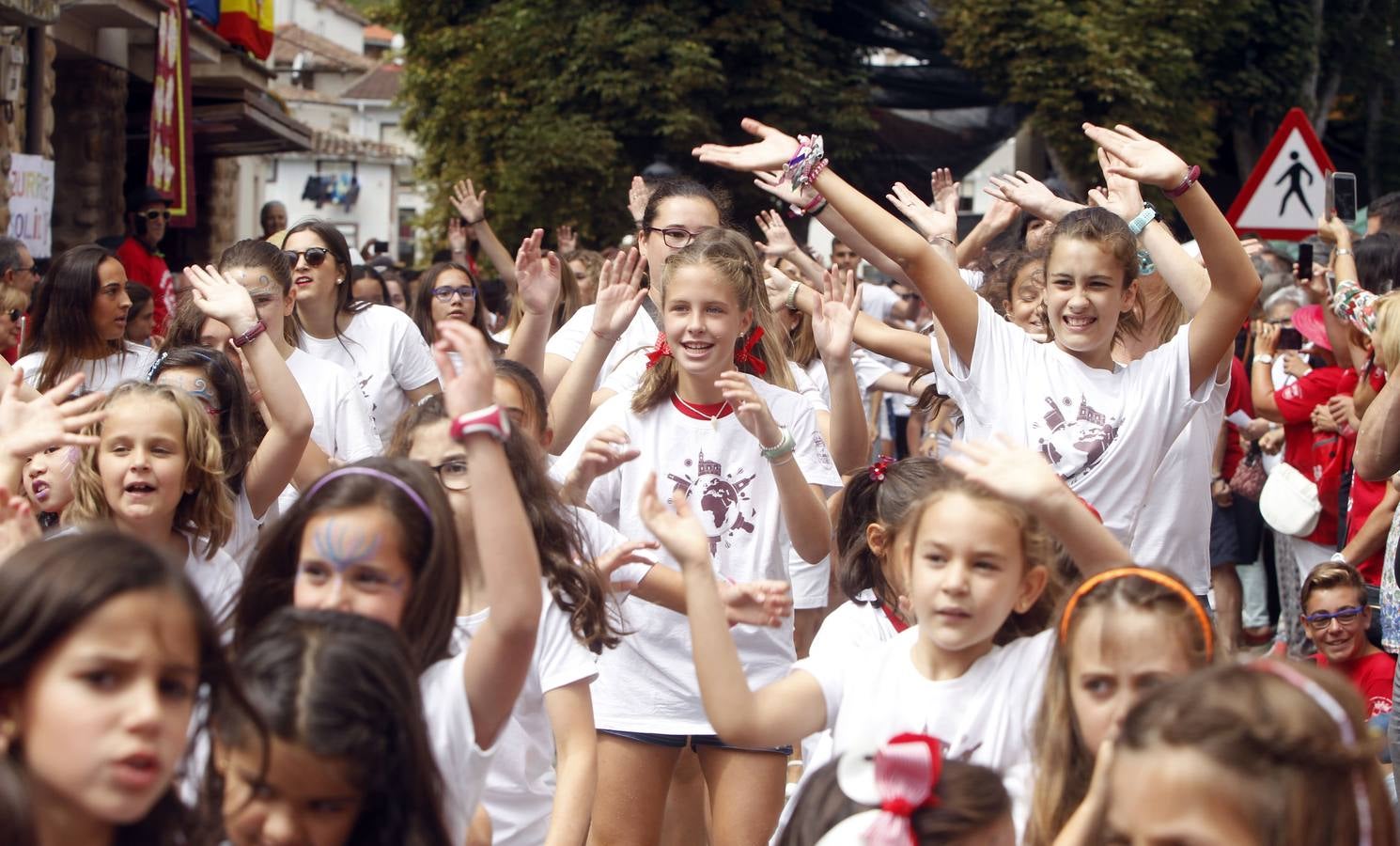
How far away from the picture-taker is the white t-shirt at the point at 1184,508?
4789 millimetres

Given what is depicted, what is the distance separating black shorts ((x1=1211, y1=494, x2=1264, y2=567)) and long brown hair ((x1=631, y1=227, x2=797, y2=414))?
4.44 m

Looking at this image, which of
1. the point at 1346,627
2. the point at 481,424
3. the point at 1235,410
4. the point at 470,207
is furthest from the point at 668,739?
the point at 1235,410

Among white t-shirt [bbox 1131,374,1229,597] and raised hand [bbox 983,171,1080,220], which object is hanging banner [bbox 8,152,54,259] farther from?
white t-shirt [bbox 1131,374,1229,597]

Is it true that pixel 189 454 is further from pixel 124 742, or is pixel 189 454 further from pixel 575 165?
pixel 575 165

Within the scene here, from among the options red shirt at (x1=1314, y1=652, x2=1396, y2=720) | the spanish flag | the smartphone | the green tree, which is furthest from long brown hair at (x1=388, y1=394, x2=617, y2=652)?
the green tree

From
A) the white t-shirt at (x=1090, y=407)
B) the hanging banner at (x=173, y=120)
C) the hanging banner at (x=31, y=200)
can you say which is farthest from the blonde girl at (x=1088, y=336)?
the hanging banner at (x=173, y=120)

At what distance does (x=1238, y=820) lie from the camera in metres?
2.34

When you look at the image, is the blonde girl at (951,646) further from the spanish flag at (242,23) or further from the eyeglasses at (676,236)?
the spanish flag at (242,23)

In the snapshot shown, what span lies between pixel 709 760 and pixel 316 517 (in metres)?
1.80

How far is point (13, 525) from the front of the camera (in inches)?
120

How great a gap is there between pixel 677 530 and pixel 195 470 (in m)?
1.60

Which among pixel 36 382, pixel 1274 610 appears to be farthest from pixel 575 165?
pixel 36 382

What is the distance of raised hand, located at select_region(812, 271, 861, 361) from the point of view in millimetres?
5062

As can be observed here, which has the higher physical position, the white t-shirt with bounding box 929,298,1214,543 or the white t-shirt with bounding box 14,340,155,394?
the white t-shirt with bounding box 14,340,155,394
